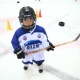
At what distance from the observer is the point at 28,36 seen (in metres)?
1.20

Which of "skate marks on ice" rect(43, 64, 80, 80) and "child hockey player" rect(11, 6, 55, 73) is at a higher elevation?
"child hockey player" rect(11, 6, 55, 73)

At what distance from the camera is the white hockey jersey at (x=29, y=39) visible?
119 centimetres

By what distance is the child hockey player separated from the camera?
113cm

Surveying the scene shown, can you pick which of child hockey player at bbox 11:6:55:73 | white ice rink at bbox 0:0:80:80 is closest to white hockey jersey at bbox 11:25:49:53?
child hockey player at bbox 11:6:55:73

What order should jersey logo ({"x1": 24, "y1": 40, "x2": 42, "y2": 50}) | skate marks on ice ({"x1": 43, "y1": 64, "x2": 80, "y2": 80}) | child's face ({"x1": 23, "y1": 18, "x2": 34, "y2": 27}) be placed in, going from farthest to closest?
skate marks on ice ({"x1": 43, "y1": 64, "x2": 80, "y2": 80}), jersey logo ({"x1": 24, "y1": 40, "x2": 42, "y2": 50}), child's face ({"x1": 23, "y1": 18, "x2": 34, "y2": 27})

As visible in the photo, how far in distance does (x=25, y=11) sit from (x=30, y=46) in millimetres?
342

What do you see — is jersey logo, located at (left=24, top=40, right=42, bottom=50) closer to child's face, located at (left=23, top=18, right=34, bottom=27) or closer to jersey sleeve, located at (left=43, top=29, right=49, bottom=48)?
jersey sleeve, located at (left=43, top=29, right=49, bottom=48)

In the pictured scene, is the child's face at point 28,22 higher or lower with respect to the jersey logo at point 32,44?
higher

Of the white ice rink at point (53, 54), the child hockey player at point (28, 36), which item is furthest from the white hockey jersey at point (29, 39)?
the white ice rink at point (53, 54)

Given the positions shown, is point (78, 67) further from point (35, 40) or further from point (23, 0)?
point (23, 0)

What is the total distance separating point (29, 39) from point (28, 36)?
0.12 feet

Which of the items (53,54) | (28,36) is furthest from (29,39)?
(53,54)

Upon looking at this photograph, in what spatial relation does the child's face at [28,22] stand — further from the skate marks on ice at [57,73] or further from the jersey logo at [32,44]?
the skate marks on ice at [57,73]

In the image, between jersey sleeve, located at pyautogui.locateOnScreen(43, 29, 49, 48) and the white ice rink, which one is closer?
jersey sleeve, located at pyautogui.locateOnScreen(43, 29, 49, 48)
